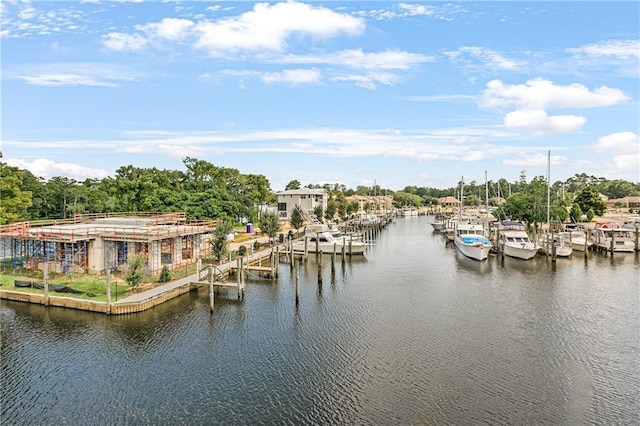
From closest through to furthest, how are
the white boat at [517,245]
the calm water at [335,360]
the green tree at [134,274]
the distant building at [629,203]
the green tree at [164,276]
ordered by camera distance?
1. the calm water at [335,360]
2. the green tree at [134,274]
3. the green tree at [164,276]
4. the white boat at [517,245]
5. the distant building at [629,203]

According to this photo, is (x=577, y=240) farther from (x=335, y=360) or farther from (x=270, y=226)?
(x=335, y=360)

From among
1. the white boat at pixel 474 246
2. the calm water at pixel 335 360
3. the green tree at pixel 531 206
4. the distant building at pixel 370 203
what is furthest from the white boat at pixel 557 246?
the distant building at pixel 370 203

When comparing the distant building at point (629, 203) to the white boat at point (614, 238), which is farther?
the distant building at point (629, 203)

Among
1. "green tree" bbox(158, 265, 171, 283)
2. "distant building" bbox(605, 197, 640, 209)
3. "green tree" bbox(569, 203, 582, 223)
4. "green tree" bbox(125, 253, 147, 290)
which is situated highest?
"distant building" bbox(605, 197, 640, 209)

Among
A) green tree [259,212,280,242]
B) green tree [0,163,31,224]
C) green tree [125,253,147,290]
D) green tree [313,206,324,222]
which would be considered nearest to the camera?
green tree [125,253,147,290]

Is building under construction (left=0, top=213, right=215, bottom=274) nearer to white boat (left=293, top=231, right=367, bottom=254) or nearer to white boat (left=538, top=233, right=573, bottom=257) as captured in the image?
white boat (left=293, top=231, right=367, bottom=254)

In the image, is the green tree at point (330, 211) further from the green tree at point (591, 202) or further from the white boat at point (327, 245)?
the green tree at point (591, 202)

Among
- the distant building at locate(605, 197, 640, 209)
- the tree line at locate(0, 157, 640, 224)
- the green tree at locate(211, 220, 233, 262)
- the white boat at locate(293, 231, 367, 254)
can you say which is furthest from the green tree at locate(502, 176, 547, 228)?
the distant building at locate(605, 197, 640, 209)

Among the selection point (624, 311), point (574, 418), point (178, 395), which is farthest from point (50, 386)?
point (624, 311)
